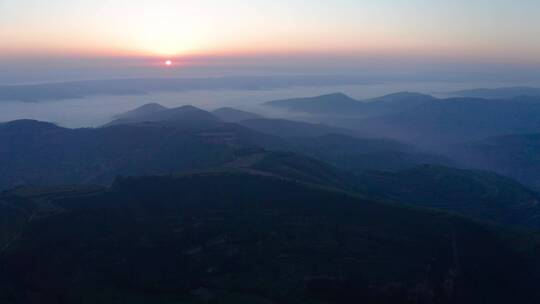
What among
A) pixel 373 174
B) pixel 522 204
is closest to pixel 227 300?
pixel 373 174

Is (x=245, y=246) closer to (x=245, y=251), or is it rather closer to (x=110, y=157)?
(x=245, y=251)

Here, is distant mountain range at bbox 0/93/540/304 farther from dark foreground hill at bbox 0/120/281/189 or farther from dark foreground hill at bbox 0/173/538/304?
dark foreground hill at bbox 0/120/281/189

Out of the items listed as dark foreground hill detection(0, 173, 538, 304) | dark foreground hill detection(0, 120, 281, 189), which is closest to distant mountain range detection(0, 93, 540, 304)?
dark foreground hill detection(0, 173, 538, 304)

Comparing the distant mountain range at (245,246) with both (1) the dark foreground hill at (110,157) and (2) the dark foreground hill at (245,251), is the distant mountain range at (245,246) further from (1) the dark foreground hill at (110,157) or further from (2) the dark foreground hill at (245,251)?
(1) the dark foreground hill at (110,157)

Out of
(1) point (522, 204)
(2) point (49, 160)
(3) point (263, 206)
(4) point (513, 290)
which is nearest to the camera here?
(4) point (513, 290)

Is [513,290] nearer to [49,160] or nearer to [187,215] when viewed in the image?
[187,215]

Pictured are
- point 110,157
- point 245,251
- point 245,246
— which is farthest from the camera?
point 110,157

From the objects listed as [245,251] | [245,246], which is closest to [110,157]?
[245,246]

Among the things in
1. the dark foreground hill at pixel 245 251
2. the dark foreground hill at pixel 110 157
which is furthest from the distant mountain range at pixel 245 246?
the dark foreground hill at pixel 110 157
